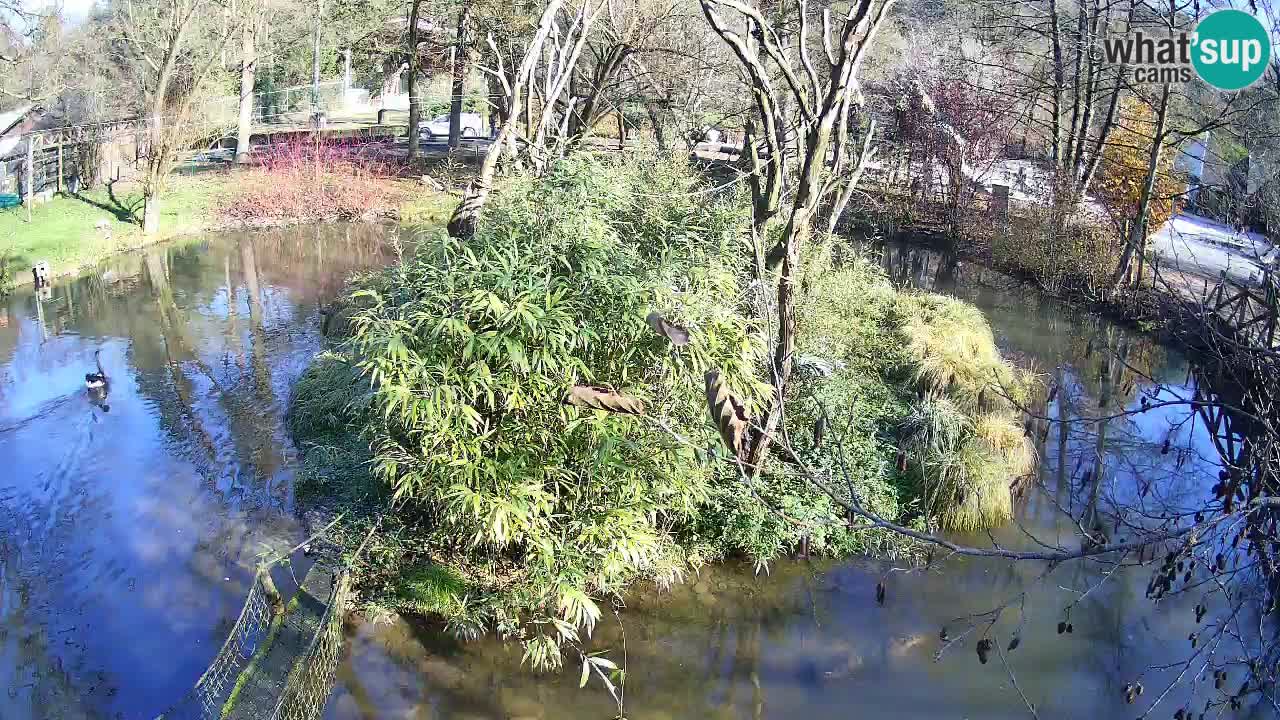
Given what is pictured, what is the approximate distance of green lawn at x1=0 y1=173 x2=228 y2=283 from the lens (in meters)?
13.7

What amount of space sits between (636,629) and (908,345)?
15.1ft

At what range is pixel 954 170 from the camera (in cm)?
1673

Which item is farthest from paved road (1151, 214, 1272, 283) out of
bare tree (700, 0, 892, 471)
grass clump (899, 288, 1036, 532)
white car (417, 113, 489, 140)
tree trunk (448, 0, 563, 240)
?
white car (417, 113, 489, 140)

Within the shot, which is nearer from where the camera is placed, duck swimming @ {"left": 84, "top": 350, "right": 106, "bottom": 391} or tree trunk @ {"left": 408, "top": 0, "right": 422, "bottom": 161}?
duck swimming @ {"left": 84, "top": 350, "right": 106, "bottom": 391}

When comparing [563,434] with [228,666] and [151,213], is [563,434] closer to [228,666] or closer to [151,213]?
[228,666]

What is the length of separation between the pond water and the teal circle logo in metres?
2.38

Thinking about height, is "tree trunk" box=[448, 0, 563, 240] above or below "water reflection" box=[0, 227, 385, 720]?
above

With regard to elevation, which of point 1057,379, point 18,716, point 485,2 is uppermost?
point 485,2

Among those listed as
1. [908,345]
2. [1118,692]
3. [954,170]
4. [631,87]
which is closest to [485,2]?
[631,87]

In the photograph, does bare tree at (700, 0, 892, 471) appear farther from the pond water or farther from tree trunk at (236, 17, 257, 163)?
tree trunk at (236, 17, 257, 163)

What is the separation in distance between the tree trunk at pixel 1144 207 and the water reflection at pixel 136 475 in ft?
34.0

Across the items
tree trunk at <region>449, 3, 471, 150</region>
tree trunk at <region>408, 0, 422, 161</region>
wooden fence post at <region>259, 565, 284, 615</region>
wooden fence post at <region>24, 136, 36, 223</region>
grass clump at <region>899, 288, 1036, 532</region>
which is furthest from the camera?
tree trunk at <region>408, 0, 422, 161</region>

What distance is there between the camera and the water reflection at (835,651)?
563 centimetres

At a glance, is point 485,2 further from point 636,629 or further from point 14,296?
point 636,629
